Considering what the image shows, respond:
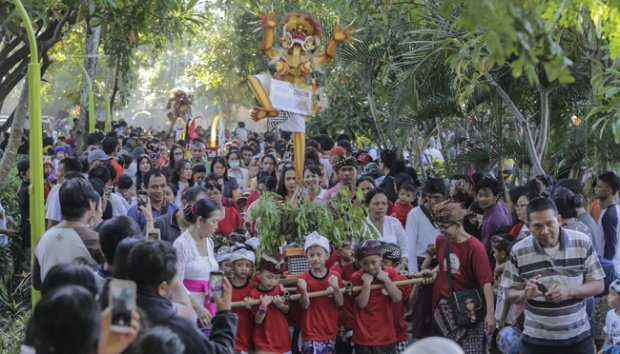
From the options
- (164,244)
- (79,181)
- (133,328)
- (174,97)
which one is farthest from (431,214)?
(174,97)

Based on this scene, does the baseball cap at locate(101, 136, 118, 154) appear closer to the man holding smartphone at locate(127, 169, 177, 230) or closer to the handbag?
the man holding smartphone at locate(127, 169, 177, 230)

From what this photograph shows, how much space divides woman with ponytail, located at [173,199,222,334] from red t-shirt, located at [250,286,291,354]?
0.76 meters

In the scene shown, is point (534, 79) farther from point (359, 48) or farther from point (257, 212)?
point (359, 48)

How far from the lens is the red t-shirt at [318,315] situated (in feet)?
28.2

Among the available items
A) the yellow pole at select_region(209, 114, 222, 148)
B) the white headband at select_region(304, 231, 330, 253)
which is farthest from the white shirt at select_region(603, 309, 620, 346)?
the yellow pole at select_region(209, 114, 222, 148)

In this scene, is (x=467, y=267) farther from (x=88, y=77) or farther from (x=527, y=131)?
(x=88, y=77)

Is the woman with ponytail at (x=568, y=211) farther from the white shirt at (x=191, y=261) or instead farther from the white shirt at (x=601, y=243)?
the white shirt at (x=191, y=261)

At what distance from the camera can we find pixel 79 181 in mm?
6988

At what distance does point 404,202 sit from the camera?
1135cm

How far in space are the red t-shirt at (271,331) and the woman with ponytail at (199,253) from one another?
2.49ft

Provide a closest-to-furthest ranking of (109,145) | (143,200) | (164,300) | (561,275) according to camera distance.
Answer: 1. (164,300)
2. (561,275)
3. (143,200)
4. (109,145)

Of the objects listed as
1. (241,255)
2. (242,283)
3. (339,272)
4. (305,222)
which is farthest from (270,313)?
(305,222)

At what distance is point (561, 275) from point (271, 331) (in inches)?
100

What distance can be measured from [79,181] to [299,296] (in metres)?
2.29
